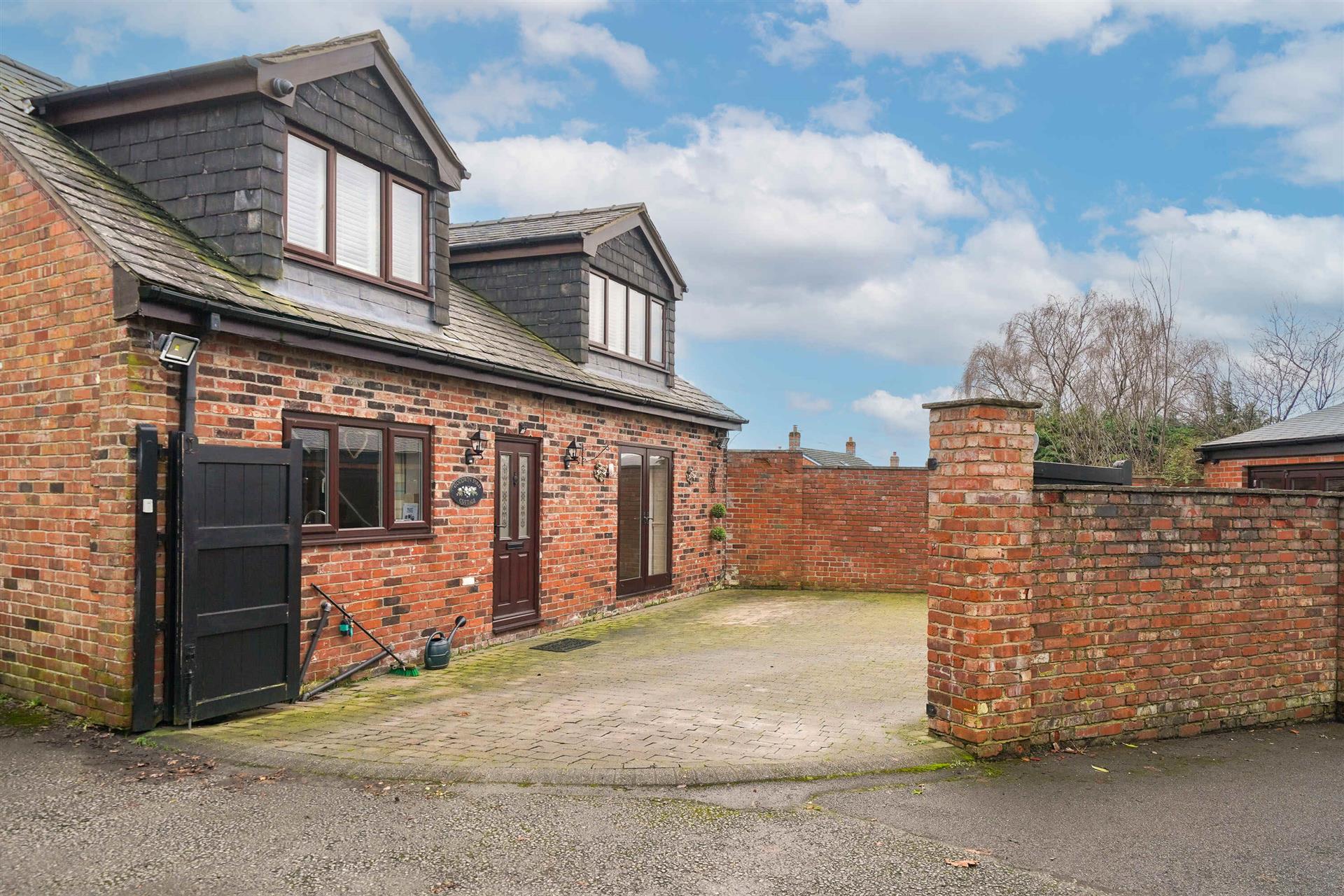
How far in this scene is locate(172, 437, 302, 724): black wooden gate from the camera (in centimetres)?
604

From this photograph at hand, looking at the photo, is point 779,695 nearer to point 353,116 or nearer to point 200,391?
point 200,391

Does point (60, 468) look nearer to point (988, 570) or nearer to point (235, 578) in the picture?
point (235, 578)

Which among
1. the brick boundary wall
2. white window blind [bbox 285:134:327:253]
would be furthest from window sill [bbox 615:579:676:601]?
the brick boundary wall

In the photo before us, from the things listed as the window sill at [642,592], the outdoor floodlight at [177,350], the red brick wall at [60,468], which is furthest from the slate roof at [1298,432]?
the red brick wall at [60,468]

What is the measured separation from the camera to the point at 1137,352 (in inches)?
1006

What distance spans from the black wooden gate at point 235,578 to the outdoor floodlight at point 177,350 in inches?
23.4

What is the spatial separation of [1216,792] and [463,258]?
10.7 metres

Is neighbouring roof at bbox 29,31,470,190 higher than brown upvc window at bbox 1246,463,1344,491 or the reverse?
higher

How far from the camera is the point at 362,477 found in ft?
26.5

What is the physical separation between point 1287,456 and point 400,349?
566 inches

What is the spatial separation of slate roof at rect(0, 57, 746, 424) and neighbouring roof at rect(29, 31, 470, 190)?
318 millimetres

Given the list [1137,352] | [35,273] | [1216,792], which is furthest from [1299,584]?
[1137,352]

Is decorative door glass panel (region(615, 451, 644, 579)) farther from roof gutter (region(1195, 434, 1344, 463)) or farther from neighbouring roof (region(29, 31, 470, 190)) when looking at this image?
roof gutter (region(1195, 434, 1344, 463))

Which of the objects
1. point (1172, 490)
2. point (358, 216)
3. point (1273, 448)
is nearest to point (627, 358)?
point (358, 216)
